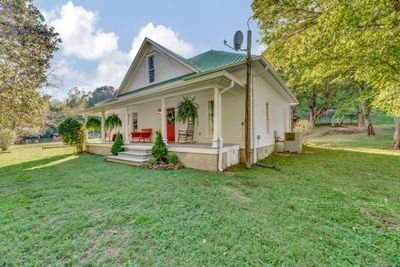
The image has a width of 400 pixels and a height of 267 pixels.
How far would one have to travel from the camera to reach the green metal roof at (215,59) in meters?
8.04

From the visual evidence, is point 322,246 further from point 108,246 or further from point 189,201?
point 108,246

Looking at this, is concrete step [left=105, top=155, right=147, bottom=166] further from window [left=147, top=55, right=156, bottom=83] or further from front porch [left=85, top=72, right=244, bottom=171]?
window [left=147, top=55, right=156, bottom=83]

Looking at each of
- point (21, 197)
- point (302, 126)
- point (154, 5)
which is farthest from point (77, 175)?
point (302, 126)

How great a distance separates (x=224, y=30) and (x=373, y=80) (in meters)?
6.98

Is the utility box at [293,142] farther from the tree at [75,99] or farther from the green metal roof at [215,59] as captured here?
the tree at [75,99]

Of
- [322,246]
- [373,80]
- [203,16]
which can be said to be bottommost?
[322,246]

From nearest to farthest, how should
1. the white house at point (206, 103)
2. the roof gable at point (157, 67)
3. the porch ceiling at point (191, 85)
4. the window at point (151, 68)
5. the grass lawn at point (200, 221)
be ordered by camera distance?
the grass lawn at point (200, 221)
the porch ceiling at point (191, 85)
the white house at point (206, 103)
the roof gable at point (157, 67)
the window at point (151, 68)

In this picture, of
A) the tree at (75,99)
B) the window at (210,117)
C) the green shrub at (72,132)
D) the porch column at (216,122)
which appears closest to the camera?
the porch column at (216,122)

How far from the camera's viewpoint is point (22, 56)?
8.20 metres

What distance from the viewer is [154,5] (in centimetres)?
1002

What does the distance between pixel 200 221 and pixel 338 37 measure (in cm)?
814

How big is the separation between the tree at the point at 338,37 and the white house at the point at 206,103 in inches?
66.8

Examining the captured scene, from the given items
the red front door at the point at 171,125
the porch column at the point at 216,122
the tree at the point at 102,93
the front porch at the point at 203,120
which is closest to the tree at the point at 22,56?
the front porch at the point at 203,120

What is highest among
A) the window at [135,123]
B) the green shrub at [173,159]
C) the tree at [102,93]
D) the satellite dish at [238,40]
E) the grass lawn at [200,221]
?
the tree at [102,93]
